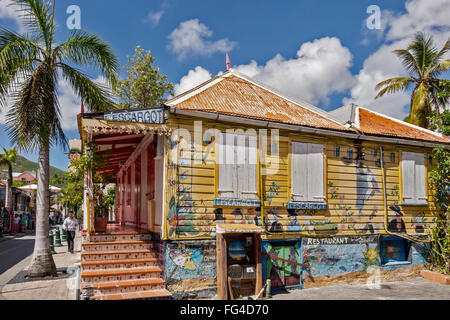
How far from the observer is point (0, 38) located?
30.8 feet

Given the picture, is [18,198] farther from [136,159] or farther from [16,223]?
[136,159]

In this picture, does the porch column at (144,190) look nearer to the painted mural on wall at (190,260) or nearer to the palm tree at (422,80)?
the painted mural on wall at (190,260)

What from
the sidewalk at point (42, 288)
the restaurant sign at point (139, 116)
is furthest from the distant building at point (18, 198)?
the restaurant sign at point (139, 116)

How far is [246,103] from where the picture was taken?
10.3m

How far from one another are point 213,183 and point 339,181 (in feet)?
12.7

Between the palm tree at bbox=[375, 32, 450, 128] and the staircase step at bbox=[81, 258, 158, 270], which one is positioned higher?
→ the palm tree at bbox=[375, 32, 450, 128]

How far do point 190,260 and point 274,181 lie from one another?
2.93m

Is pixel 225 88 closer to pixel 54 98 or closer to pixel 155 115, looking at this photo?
pixel 155 115

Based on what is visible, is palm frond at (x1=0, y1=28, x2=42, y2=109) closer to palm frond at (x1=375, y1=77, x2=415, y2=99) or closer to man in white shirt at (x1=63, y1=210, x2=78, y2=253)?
man in white shirt at (x1=63, y1=210, x2=78, y2=253)

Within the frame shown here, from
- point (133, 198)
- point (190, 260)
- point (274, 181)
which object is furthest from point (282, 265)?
point (133, 198)

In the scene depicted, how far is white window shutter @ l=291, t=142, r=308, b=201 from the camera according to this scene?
9812 mm

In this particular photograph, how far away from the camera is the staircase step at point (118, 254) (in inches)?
335

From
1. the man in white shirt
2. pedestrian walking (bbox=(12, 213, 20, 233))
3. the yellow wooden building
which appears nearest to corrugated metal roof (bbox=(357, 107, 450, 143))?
the yellow wooden building

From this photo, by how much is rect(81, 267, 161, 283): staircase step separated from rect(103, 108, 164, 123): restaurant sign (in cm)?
334
